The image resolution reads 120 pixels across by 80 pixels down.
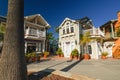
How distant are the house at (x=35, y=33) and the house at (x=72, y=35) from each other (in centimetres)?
344

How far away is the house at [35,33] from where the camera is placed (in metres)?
18.9

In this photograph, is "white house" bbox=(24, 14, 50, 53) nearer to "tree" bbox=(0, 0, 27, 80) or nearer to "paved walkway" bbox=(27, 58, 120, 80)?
"paved walkway" bbox=(27, 58, 120, 80)

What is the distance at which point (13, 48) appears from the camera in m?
4.51

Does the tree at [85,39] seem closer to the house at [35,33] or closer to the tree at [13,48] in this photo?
the house at [35,33]

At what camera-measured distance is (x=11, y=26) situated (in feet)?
15.3

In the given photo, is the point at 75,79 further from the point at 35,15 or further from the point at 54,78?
the point at 35,15

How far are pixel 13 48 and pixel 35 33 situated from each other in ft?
51.6

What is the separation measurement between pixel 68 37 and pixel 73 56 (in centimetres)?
414

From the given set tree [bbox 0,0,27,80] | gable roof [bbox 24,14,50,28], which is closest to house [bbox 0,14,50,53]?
gable roof [bbox 24,14,50,28]

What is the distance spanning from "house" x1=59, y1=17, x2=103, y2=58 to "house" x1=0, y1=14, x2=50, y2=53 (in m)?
3.44

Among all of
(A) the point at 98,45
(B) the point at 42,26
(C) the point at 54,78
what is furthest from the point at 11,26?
→ (B) the point at 42,26

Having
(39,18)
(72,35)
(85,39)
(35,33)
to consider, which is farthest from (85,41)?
(39,18)

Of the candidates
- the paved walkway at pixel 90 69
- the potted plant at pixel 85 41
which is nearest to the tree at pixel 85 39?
the potted plant at pixel 85 41

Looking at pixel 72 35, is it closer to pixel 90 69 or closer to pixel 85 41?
pixel 85 41
